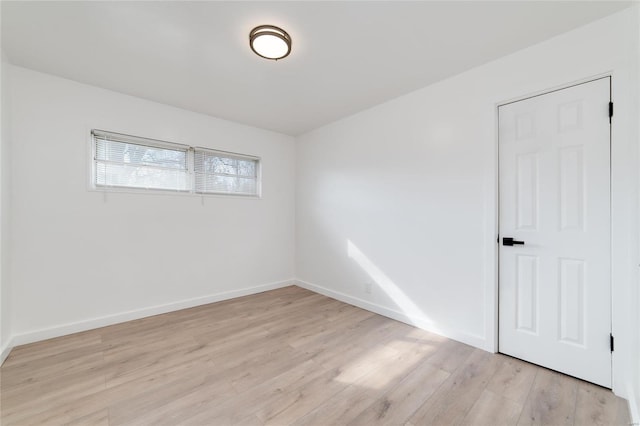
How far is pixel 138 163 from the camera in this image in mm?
3109

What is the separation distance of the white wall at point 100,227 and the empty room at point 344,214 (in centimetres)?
2

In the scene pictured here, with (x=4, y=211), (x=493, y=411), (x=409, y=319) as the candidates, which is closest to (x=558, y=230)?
(x=493, y=411)

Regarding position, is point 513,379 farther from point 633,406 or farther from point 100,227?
point 100,227

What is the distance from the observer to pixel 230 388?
183 centimetres

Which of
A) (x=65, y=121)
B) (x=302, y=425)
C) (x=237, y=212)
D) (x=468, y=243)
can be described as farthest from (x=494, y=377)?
(x=65, y=121)

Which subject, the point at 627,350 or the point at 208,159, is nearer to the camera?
the point at 627,350

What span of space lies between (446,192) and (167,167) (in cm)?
341

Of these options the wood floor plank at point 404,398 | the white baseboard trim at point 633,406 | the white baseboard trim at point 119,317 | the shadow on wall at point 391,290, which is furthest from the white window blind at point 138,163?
the white baseboard trim at point 633,406

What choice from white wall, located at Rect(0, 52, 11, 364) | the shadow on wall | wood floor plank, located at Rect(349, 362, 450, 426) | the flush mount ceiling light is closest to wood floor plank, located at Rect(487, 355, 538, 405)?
wood floor plank, located at Rect(349, 362, 450, 426)

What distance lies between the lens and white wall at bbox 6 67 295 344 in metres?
2.47

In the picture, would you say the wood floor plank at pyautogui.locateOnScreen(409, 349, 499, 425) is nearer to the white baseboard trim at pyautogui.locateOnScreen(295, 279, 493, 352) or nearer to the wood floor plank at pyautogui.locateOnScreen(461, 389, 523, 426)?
the wood floor plank at pyautogui.locateOnScreen(461, 389, 523, 426)

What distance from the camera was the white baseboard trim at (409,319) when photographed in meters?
2.38

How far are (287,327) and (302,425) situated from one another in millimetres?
1354

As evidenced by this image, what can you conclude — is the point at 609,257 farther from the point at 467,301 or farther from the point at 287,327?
the point at 287,327
